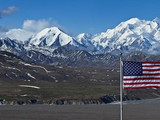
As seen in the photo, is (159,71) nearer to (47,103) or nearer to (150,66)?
(150,66)

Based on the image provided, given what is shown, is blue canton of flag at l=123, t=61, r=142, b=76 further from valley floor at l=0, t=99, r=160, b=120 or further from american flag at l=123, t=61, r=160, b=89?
valley floor at l=0, t=99, r=160, b=120

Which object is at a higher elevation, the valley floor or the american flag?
the american flag

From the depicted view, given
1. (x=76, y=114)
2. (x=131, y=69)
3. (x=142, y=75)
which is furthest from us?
(x=76, y=114)

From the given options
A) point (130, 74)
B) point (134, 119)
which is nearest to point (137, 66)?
point (130, 74)

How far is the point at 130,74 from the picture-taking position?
41.1 meters

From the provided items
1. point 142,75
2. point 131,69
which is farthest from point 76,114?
point 131,69

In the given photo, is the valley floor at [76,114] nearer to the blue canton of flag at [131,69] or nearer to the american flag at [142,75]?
the american flag at [142,75]

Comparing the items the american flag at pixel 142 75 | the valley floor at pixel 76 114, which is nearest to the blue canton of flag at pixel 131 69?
the american flag at pixel 142 75

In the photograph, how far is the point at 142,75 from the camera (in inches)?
1641

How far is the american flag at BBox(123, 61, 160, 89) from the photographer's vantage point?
41062 mm

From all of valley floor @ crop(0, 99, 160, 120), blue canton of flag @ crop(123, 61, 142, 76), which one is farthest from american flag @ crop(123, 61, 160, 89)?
valley floor @ crop(0, 99, 160, 120)

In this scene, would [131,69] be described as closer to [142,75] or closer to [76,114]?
[142,75]

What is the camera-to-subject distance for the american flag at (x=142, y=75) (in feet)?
135

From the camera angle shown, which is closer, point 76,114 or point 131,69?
point 131,69
